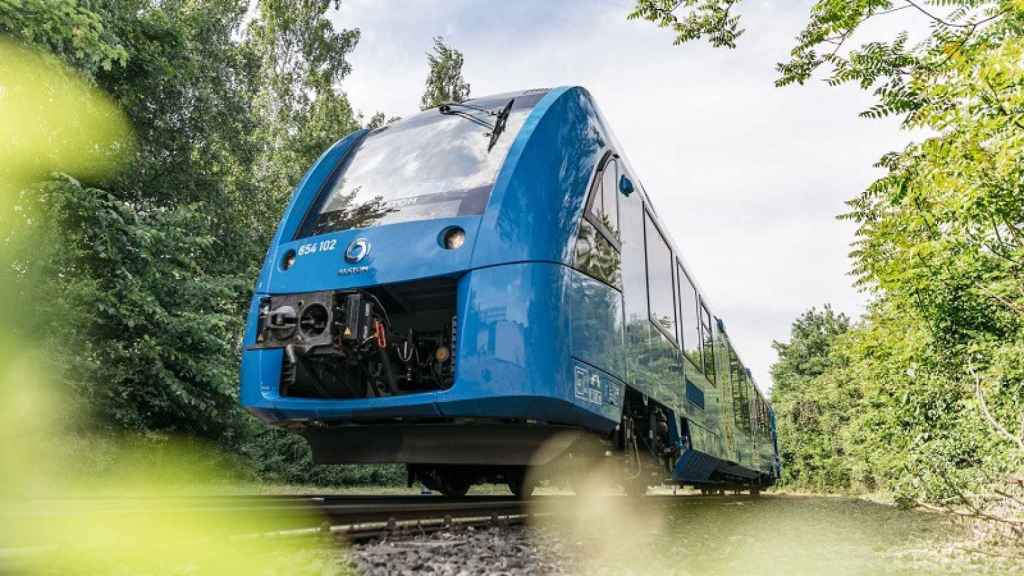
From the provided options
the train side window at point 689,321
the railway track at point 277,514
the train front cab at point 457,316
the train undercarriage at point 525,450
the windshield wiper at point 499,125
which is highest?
the windshield wiper at point 499,125

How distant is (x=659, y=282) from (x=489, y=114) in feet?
8.88

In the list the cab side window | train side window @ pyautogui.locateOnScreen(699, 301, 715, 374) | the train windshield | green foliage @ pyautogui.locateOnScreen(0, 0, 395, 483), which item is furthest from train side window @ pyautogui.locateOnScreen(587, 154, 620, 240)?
green foliage @ pyautogui.locateOnScreen(0, 0, 395, 483)

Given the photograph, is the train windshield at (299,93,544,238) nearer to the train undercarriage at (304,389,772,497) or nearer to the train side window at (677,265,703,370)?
the train undercarriage at (304,389,772,497)

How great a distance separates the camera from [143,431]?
11859 mm

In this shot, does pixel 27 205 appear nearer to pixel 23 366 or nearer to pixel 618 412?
pixel 23 366

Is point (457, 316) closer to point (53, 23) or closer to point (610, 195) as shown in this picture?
point (610, 195)

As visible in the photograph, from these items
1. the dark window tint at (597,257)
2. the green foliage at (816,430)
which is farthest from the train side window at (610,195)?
the green foliage at (816,430)

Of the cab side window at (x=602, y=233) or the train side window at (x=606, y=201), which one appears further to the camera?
the train side window at (x=606, y=201)

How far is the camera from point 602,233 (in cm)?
526

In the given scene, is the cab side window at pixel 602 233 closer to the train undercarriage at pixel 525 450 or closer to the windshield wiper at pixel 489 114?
the windshield wiper at pixel 489 114

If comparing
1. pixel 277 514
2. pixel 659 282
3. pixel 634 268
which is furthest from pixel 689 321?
pixel 277 514

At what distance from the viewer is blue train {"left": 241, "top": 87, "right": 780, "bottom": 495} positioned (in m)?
4.23

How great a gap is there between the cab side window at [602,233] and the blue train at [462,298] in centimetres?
2

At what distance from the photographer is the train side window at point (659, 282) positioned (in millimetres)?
6672
